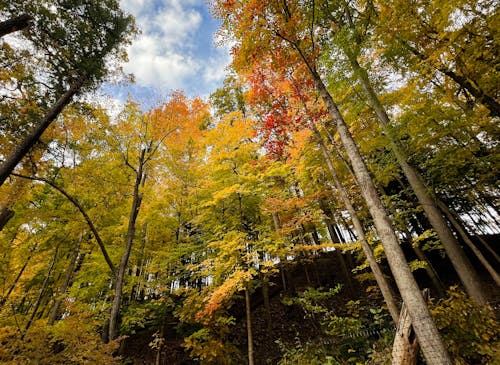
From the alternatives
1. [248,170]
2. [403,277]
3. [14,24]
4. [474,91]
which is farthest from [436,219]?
[14,24]

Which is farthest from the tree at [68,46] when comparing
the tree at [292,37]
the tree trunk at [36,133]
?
the tree at [292,37]

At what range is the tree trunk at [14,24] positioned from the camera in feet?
19.8

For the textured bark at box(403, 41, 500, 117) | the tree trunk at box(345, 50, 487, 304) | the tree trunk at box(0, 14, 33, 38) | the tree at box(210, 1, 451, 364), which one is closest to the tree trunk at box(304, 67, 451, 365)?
the tree at box(210, 1, 451, 364)

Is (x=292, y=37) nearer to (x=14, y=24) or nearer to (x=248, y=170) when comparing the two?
(x=248, y=170)

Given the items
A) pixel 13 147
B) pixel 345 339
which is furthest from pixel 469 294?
pixel 13 147

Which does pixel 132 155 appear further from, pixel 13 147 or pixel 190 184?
pixel 13 147

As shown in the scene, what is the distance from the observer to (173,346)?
33.3 feet

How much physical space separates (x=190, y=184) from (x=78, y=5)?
735 cm

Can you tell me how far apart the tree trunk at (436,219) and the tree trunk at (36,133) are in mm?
→ 9079

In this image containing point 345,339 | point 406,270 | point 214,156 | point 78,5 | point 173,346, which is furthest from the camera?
point 173,346

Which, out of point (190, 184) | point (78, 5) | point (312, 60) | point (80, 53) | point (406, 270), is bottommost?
point (406, 270)

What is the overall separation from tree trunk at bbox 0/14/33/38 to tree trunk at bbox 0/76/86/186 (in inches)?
81.0

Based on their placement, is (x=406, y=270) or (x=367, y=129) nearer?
(x=406, y=270)

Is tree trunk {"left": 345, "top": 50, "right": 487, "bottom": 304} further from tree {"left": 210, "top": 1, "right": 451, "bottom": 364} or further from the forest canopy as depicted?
tree {"left": 210, "top": 1, "right": 451, "bottom": 364}
